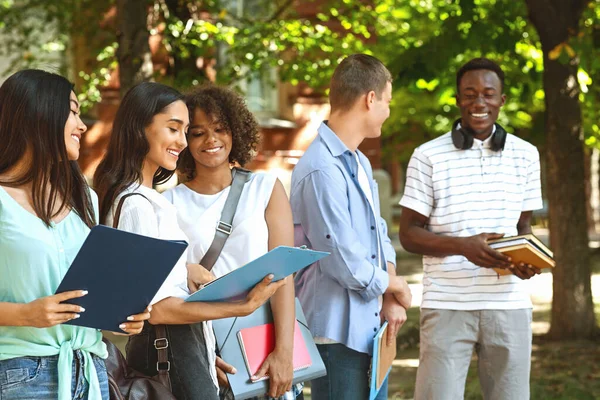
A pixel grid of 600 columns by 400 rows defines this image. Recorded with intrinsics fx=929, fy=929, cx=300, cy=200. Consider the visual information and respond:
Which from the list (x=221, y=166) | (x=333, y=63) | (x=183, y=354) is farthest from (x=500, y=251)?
(x=333, y=63)

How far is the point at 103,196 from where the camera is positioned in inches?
125

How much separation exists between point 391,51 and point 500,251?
22.5ft

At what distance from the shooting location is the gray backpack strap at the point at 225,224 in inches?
137

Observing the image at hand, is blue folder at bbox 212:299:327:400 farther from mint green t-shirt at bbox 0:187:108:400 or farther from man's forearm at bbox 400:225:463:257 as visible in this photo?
man's forearm at bbox 400:225:463:257

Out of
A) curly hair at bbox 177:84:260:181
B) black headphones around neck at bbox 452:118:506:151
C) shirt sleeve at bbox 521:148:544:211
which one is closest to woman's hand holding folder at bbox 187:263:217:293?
curly hair at bbox 177:84:260:181

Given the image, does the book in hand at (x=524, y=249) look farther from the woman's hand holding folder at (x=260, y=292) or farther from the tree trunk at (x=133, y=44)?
the tree trunk at (x=133, y=44)

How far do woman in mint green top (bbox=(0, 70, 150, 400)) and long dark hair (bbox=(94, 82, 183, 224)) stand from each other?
30 centimetres

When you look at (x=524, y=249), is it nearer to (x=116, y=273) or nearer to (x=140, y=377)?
(x=140, y=377)

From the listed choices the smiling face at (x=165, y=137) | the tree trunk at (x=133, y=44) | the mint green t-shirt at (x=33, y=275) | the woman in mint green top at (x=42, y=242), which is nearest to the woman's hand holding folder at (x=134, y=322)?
the woman in mint green top at (x=42, y=242)

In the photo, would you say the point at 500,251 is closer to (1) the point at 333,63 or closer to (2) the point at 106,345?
(2) the point at 106,345

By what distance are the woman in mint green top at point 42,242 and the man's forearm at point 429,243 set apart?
2.01 metres

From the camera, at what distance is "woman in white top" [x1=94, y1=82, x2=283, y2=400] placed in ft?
10.1

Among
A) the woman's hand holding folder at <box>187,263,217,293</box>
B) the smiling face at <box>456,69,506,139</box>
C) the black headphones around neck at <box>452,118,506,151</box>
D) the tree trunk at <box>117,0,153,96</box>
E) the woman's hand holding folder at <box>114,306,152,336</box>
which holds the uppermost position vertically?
the tree trunk at <box>117,0,153,96</box>

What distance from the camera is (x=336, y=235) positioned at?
3869mm
